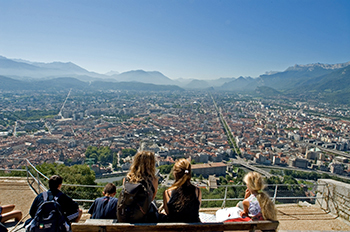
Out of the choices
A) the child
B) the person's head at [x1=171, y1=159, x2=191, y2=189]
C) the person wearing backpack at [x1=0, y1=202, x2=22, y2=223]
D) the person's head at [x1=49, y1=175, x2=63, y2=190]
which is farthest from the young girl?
the person wearing backpack at [x1=0, y1=202, x2=22, y2=223]

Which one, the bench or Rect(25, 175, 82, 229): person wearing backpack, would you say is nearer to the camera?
the bench

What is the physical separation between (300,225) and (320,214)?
62 cm

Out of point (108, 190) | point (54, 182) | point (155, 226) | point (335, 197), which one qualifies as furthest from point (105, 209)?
point (335, 197)

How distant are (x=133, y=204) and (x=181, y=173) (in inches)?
16.1

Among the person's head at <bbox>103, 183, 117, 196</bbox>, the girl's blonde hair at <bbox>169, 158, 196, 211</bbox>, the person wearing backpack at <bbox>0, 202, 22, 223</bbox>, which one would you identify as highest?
the girl's blonde hair at <bbox>169, 158, 196, 211</bbox>

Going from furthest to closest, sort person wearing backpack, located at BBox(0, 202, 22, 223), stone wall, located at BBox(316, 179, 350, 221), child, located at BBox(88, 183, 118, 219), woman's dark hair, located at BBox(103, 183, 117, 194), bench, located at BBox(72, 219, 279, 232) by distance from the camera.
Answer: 1. stone wall, located at BBox(316, 179, 350, 221)
2. person wearing backpack, located at BBox(0, 202, 22, 223)
3. woman's dark hair, located at BBox(103, 183, 117, 194)
4. child, located at BBox(88, 183, 118, 219)
5. bench, located at BBox(72, 219, 279, 232)

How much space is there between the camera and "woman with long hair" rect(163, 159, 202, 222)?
5.02 feet

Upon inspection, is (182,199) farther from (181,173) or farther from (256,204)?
(256,204)

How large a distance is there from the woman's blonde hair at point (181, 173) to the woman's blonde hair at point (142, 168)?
0.19 metres

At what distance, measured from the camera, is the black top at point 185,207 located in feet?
5.02

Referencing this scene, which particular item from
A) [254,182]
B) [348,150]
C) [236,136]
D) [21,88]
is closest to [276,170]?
[236,136]

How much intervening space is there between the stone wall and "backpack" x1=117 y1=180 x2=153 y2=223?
124 inches

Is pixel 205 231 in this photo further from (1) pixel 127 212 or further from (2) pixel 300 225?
(2) pixel 300 225

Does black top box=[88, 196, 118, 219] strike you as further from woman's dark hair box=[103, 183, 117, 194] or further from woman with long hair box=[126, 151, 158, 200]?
woman with long hair box=[126, 151, 158, 200]
